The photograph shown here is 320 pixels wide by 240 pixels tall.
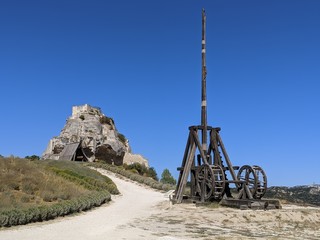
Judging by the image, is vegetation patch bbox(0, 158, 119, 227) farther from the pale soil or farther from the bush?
the pale soil

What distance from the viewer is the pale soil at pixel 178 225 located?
1060 centimetres

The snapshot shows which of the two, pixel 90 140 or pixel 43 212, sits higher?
pixel 90 140

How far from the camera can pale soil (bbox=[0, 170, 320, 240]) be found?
1060 cm

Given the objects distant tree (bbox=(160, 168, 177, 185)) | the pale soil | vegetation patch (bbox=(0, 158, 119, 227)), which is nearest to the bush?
vegetation patch (bbox=(0, 158, 119, 227))

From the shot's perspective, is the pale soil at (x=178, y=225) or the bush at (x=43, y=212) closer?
the pale soil at (x=178, y=225)

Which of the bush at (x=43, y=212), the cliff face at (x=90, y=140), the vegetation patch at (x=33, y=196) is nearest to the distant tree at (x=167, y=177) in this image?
the cliff face at (x=90, y=140)

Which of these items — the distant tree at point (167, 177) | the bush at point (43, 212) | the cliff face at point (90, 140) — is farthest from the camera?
the distant tree at point (167, 177)

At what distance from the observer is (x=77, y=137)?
4847cm

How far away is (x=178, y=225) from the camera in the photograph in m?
12.6

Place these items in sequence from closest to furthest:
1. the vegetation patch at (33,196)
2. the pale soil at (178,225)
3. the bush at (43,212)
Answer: the pale soil at (178,225) < the bush at (43,212) < the vegetation patch at (33,196)

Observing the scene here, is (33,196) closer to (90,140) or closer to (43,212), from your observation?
(43,212)

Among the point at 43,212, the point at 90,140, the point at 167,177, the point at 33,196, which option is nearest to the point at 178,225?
the point at 43,212

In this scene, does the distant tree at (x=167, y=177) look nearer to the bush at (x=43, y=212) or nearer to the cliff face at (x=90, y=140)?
the cliff face at (x=90, y=140)

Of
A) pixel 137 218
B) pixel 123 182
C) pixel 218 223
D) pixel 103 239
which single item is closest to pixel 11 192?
pixel 137 218
